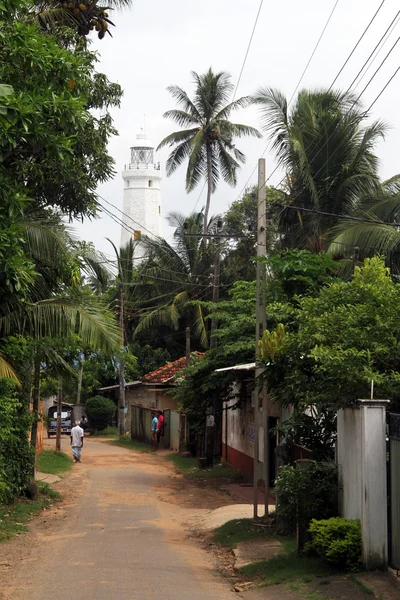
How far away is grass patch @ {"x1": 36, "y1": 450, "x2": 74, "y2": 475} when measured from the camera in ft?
90.8

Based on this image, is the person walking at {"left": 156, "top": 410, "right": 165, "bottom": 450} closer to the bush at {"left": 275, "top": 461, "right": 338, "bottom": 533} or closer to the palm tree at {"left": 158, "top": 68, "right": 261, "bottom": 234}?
the palm tree at {"left": 158, "top": 68, "right": 261, "bottom": 234}

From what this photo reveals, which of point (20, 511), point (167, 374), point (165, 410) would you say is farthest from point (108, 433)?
point (20, 511)

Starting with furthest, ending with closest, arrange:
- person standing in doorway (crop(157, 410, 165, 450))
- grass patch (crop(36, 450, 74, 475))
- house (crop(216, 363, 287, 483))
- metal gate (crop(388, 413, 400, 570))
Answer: person standing in doorway (crop(157, 410, 165, 450)) → grass patch (crop(36, 450, 74, 475)) → house (crop(216, 363, 287, 483)) → metal gate (crop(388, 413, 400, 570))

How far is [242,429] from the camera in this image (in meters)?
25.6

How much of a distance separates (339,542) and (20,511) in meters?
9.67

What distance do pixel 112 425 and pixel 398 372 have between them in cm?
4531

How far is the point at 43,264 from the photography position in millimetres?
16219

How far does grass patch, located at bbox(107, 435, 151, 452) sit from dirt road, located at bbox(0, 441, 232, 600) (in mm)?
16552

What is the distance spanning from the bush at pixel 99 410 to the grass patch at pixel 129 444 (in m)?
4.97

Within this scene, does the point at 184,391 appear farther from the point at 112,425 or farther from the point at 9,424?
the point at 112,425

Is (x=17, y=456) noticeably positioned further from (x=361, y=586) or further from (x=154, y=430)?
(x=154, y=430)

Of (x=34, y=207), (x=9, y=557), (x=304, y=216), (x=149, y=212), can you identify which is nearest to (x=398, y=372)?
(x=9, y=557)

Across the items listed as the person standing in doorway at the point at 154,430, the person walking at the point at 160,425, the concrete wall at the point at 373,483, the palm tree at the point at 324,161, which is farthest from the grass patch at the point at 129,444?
the concrete wall at the point at 373,483

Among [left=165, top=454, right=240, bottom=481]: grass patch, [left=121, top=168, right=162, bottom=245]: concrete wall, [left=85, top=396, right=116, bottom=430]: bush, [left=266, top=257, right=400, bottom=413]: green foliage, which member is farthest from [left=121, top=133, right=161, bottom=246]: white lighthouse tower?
[left=266, top=257, right=400, bottom=413]: green foliage
